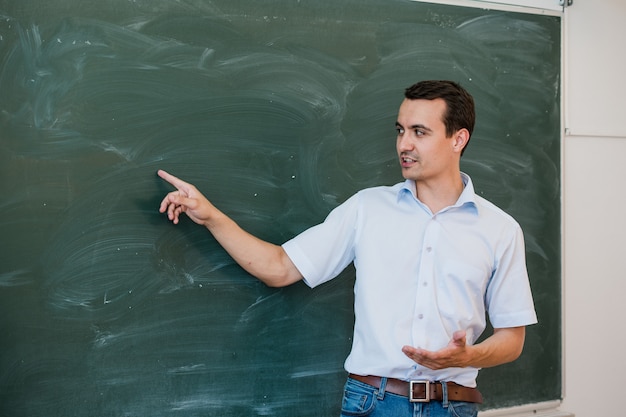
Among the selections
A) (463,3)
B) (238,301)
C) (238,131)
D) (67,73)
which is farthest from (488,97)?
(67,73)

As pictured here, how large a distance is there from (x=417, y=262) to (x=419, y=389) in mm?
391

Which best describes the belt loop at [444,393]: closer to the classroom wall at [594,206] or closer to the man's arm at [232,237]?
the man's arm at [232,237]

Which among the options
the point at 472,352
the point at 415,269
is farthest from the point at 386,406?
the point at 415,269

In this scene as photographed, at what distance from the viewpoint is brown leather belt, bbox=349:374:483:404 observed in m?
Answer: 2.27

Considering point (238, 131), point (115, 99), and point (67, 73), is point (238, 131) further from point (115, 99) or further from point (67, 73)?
point (67, 73)

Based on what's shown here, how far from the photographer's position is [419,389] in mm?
2270

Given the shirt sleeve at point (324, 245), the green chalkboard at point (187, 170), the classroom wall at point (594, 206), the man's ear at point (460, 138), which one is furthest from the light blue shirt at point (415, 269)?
the classroom wall at point (594, 206)

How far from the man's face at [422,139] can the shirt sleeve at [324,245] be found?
226 mm

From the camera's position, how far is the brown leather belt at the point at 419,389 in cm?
227

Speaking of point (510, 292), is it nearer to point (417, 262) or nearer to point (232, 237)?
point (417, 262)

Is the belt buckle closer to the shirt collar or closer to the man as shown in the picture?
the man

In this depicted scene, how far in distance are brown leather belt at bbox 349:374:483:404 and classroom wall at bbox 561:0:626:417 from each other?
1.14 meters

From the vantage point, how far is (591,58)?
331 centimetres

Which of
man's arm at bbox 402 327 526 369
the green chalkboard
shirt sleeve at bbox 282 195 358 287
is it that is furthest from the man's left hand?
the green chalkboard
